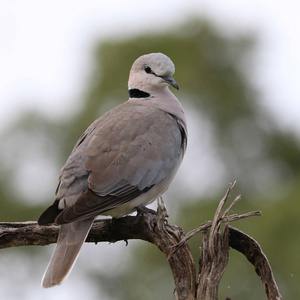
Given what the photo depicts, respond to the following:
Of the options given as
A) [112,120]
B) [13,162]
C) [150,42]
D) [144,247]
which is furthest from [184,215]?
[112,120]

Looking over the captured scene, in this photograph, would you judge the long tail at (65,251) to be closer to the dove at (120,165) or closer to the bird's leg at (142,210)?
the dove at (120,165)

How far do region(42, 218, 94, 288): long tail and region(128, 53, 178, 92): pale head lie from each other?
154cm

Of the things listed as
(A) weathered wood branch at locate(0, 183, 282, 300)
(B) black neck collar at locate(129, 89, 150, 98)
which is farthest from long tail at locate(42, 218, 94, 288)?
(B) black neck collar at locate(129, 89, 150, 98)

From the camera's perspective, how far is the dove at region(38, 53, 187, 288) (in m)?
4.37

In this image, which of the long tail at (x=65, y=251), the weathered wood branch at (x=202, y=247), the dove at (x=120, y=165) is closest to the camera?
the weathered wood branch at (x=202, y=247)

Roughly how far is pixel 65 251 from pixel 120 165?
74cm

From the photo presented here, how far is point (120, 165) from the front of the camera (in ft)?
16.0

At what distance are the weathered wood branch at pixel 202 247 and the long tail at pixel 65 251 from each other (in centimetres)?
14

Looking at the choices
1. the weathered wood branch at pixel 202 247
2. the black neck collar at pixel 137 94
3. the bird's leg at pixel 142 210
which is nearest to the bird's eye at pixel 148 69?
the black neck collar at pixel 137 94

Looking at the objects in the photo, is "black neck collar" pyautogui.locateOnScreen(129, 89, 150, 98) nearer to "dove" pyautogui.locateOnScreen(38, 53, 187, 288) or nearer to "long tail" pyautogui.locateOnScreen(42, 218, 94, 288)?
"dove" pyautogui.locateOnScreen(38, 53, 187, 288)

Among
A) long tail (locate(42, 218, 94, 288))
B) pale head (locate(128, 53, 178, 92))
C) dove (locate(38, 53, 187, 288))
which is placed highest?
pale head (locate(128, 53, 178, 92))

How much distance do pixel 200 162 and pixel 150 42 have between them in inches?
124

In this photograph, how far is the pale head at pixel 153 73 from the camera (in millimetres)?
5664

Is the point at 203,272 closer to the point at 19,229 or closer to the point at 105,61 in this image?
the point at 19,229
